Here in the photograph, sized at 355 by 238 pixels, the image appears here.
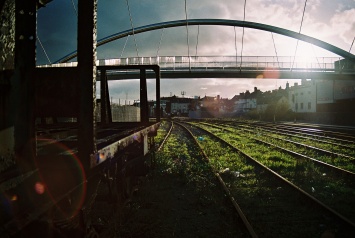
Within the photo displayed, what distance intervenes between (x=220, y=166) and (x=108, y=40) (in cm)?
4383

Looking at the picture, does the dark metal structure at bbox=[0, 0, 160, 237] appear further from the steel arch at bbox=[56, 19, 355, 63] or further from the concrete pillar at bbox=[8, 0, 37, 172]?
the steel arch at bbox=[56, 19, 355, 63]

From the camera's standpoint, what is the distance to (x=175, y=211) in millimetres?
5242

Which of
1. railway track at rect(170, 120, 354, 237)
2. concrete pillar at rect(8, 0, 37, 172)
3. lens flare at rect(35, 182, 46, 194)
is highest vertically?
concrete pillar at rect(8, 0, 37, 172)

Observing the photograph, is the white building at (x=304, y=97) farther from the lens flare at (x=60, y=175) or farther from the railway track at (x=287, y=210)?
the lens flare at (x=60, y=175)

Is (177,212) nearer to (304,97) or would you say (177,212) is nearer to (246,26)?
(246,26)

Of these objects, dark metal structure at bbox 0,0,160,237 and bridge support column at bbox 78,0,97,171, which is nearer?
dark metal structure at bbox 0,0,160,237

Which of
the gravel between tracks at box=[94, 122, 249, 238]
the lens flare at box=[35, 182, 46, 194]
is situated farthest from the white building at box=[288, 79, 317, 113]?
the lens flare at box=[35, 182, 46, 194]

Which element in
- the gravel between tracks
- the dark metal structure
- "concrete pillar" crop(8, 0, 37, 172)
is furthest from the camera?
the gravel between tracks

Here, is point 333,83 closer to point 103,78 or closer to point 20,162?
point 103,78

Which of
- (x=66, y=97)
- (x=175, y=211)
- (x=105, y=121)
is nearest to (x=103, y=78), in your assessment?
(x=105, y=121)

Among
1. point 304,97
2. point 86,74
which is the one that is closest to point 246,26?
point 304,97

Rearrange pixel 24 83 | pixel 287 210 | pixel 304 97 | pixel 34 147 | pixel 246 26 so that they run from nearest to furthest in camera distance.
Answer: pixel 24 83 → pixel 34 147 → pixel 287 210 → pixel 246 26 → pixel 304 97

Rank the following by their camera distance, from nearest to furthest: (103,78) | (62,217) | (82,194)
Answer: (62,217)
(82,194)
(103,78)

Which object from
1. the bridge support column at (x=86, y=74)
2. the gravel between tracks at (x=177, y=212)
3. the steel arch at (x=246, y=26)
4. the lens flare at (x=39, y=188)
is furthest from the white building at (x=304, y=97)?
the lens flare at (x=39, y=188)
